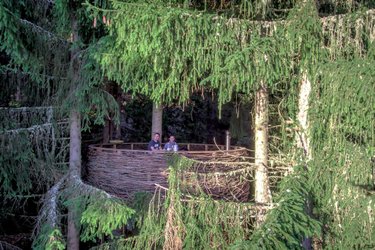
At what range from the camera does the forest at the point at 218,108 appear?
17.3 ft

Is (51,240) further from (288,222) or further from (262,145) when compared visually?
(288,222)

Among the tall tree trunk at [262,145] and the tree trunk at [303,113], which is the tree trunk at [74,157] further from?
the tree trunk at [303,113]

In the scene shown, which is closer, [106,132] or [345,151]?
[345,151]

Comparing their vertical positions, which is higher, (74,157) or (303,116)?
(303,116)

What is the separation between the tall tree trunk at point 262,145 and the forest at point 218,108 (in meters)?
0.02

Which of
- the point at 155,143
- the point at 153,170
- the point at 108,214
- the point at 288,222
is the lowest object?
the point at 108,214

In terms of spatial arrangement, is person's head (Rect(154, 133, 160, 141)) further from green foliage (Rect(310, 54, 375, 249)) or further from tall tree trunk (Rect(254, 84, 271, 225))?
green foliage (Rect(310, 54, 375, 249))

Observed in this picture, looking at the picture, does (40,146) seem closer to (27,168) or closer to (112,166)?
(27,168)

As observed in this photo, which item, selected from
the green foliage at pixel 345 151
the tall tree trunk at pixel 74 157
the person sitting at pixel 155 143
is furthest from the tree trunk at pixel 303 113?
the tall tree trunk at pixel 74 157

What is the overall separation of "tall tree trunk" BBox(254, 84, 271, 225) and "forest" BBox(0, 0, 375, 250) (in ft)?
0.05

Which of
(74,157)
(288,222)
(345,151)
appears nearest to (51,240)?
(74,157)

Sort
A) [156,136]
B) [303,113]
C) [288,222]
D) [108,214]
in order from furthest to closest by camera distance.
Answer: [156,136] → [303,113] → [108,214] → [288,222]

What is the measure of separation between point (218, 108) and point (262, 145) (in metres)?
0.75

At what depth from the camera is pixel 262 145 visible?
20.8 feet
